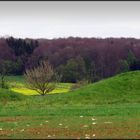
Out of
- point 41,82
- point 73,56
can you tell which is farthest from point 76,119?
point 73,56

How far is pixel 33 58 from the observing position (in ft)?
391

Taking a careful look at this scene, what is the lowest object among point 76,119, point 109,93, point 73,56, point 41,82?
point 76,119

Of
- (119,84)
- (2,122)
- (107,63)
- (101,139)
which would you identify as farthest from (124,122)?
(107,63)

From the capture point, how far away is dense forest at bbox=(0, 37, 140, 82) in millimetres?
109875

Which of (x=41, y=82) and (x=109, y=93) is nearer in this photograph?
(x=109, y=93)

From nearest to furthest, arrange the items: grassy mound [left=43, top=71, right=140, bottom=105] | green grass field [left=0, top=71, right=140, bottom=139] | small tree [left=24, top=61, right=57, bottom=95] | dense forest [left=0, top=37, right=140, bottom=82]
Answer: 1. green grass field [left=0, top=71, right=140, bottom=139]
2. grassy mound [left=43, top=71, right=140, bottom=105]
3. small tree [left=24, top=61, right=57, bottom=95]
4. dense forest [left=0, top=37, right=140, bottom=82]

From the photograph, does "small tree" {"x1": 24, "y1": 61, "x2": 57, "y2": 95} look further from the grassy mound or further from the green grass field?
the green grass field

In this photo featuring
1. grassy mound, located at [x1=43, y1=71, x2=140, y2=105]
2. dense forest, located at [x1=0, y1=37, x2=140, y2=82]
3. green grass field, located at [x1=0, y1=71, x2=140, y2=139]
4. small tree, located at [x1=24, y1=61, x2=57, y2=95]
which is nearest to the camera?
green grass field, located at [x1=0, y1=71, x2=140, y2=139]

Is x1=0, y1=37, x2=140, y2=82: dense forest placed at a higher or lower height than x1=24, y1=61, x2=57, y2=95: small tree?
higher

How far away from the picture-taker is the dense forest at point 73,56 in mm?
109875

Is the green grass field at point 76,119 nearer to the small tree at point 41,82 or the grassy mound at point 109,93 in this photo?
the grassy mound at point 109,93

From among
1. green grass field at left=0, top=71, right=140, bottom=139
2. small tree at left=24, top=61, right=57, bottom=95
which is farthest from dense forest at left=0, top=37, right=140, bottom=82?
green grass field at left=0, top=71, right=140, bottom=139

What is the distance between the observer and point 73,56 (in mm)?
126688

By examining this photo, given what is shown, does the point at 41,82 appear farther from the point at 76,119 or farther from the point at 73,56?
the point at 73,56
